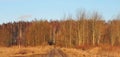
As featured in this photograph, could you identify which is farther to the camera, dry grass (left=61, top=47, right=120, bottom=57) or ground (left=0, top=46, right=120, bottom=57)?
dry grass (left=61, top=47, right=120, bottom=57)

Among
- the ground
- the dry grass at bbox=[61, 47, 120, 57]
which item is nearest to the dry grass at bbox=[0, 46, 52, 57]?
the ground

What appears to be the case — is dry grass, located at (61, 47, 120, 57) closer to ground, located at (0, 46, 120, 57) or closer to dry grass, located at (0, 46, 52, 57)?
ground, located at (0, 46, 120, 57)

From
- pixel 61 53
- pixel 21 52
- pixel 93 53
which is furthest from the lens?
pixel 21 52

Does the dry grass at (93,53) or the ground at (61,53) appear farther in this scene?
the dry grass at (93,53)

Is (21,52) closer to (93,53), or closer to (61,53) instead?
(61,53)

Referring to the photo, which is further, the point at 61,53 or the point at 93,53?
the point at 93,53

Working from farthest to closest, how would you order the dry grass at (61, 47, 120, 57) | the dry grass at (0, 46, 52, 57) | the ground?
the dry grass at (0, 46, 52, 57)
the dry grass at (61, 47, 120, 57)
the ground

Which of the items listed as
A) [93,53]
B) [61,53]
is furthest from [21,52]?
[93,53]

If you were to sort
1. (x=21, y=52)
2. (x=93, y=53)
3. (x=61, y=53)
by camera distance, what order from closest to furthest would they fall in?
1. (x=61, y=53)
2. (x=93, y=53)
3. (x=21, y=52)

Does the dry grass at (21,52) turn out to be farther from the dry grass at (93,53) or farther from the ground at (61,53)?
the dry grass at (93,53)

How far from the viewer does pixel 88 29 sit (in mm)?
74938

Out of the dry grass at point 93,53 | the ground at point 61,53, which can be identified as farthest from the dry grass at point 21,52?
the dry grass at point 93,53

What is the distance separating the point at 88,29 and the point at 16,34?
62.3 metres

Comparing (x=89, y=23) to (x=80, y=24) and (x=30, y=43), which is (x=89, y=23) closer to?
(x=80, y=24)
